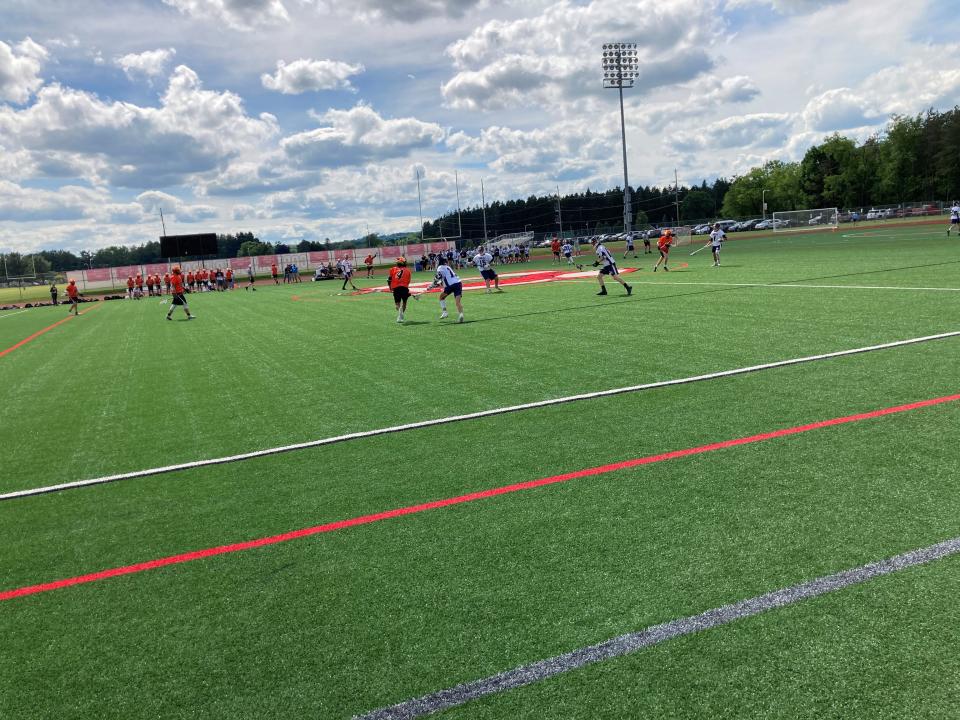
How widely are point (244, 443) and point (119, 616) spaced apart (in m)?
3.47

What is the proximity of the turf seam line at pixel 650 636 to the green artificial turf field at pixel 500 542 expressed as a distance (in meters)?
0.06

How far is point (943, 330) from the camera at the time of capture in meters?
9.89

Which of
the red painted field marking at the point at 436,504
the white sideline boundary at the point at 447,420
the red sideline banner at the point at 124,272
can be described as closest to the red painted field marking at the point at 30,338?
the white sideline boundary at the point at 447,420

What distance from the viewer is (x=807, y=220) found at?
68812 mm

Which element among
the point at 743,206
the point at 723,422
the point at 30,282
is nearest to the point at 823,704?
the point at 723,422

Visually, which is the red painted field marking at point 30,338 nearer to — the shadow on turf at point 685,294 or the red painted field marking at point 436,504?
the shadow on turf at point 685,294

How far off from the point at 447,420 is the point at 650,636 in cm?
436

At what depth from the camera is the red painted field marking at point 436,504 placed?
13.8 ft

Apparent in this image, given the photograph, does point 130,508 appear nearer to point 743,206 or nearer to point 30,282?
point 30,282

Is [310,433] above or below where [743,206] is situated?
below

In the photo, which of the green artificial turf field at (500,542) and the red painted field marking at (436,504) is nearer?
the green artificial turf field at (500,542)

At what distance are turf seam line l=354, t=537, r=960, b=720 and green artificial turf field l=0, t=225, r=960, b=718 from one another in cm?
6

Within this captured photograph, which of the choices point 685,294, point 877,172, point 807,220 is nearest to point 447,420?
point 685,294

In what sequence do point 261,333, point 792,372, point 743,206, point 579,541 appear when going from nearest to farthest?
1. point 579,541
2. point 792,372
3. point 261,333
4. point 743,206
